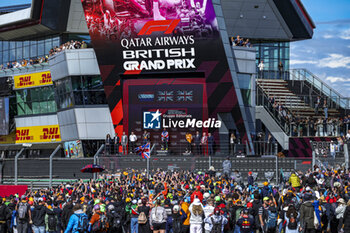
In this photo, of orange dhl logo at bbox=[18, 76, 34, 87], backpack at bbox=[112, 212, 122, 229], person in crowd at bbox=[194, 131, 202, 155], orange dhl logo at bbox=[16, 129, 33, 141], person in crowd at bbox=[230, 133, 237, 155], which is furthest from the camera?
orange dhl logo at bbox=[16, 129, 33, 141]

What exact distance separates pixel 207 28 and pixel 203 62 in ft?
7.59

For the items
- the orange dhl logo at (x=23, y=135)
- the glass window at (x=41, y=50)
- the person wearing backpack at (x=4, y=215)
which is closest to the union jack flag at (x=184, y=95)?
the orange dhl logo at (x=23, y=135)

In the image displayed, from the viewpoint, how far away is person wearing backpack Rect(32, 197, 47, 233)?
22453 millimetres

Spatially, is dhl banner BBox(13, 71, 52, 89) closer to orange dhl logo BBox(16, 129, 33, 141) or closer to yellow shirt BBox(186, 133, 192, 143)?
orange dhl logo BBox(16, 129, 33, 141)

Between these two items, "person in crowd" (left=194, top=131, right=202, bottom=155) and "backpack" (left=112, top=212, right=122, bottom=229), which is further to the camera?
"person in crowd" (left=194, top=131, right=202, bottom=155)

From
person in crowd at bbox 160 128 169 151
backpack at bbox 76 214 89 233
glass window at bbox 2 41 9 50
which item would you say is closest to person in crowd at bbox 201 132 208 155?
person in crowd at bbox 160 128 169 151

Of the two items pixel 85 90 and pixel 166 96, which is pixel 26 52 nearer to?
pixel 85 90

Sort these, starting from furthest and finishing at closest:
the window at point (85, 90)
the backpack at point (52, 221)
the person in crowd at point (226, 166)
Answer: the window at point (85, 90), the person in crowd at point (226, 166), the backpack at point (52, 221)

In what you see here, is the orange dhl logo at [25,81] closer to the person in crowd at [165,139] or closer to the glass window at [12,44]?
the glass window at [12,44]

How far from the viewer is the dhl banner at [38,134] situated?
53500mm

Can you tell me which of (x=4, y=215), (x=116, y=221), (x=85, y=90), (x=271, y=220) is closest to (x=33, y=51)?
(x=85, y=90)

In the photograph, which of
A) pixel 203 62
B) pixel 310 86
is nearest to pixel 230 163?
pixel 203 62

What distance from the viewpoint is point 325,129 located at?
1726 inches

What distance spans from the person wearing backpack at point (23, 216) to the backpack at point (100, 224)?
396cm
